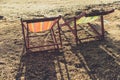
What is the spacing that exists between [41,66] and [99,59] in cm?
136

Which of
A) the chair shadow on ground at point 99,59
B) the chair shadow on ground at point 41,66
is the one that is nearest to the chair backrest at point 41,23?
the chair shadow on ground at point 41,66

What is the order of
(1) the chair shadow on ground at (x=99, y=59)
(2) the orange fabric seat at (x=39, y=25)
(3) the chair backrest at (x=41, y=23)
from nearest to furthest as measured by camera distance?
(1) the chair shadow on ground at (x=99, y=59) < (3) the chair backrest at (x=41, y=23) < (2) the orange fabric seat at (x=39, y=25)

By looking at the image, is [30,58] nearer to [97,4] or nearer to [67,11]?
[67,11]

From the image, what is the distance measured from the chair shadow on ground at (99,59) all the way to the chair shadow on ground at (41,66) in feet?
1.69

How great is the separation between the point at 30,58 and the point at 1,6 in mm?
6354

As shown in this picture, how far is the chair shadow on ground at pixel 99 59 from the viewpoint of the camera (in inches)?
205

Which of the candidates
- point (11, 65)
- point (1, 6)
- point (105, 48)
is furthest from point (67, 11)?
point (11, 65)


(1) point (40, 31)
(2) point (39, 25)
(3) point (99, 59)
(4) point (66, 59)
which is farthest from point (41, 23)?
(3) point (99, 59)

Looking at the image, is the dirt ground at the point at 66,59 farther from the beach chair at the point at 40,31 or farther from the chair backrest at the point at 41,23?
the chair backrest at the point at 41,23

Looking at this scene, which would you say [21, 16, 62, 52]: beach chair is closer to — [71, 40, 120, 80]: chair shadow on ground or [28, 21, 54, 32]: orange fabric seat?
[28, 21, 54, 32]: orange fabric seat

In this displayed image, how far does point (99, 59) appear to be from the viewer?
5.89 metres

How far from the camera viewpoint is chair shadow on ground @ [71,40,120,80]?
5.20m

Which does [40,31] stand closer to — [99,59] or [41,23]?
[41,23]

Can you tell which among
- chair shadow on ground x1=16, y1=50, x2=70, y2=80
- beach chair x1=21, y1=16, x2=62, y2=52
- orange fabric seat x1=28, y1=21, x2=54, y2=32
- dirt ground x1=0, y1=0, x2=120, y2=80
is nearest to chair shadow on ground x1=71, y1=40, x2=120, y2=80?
dirt ground x1=0, y1=0, x2=120, y2=80
